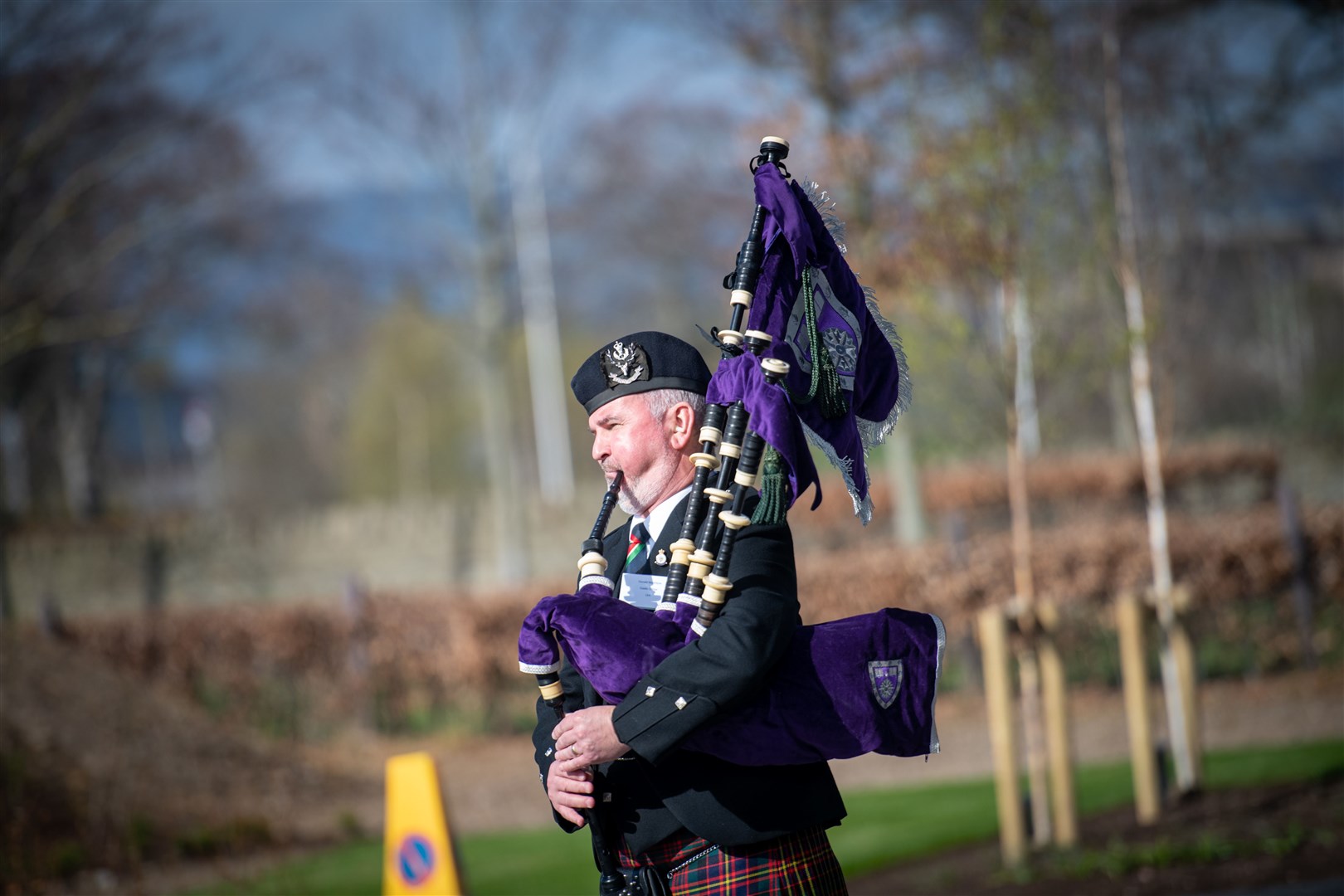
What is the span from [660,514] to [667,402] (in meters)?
0.23

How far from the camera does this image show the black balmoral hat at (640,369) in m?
2.50

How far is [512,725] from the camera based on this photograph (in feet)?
41.1

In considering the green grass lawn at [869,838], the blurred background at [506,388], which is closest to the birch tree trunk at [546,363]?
the blurred background at [506,388]

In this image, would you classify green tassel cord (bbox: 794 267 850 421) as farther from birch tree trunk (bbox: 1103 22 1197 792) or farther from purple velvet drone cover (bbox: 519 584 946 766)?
birch tree trunk (bbox: 1103 22 1197 792)

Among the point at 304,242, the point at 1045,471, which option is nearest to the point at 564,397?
the point at 304,242

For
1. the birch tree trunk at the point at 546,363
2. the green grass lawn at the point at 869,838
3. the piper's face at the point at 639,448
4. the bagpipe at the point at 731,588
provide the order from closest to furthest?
the bagpipe at the point at 731,588 < the piper's face at the point at 639,448 < the green grass lawn at the point at 869,838 < the birch tree trunk at the point at 546,363

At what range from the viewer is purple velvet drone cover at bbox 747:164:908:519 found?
2443 mm

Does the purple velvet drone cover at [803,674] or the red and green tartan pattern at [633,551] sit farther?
the red and green tartan pattern at [633,551]

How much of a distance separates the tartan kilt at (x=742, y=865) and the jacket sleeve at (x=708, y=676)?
35 centimetres

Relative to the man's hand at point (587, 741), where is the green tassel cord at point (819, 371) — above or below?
above

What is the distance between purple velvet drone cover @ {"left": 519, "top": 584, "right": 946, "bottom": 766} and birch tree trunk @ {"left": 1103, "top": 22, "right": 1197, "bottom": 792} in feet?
17.0

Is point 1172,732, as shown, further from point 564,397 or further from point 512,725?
point 564,397

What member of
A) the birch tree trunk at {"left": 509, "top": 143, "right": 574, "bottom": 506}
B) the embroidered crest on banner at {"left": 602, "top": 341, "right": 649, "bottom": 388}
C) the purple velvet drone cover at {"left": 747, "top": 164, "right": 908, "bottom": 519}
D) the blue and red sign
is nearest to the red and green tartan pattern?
the embroidered crest on banner at {"left": 602, "top": 341, "right": 649, "bottom": 388}

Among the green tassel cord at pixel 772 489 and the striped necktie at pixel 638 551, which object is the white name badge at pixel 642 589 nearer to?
the striped necktie at pixel 638 551
